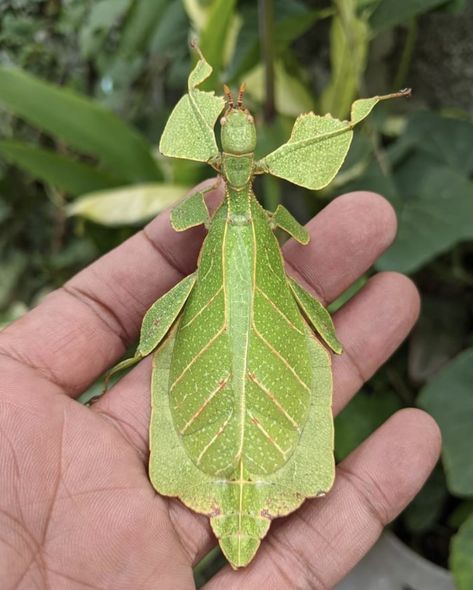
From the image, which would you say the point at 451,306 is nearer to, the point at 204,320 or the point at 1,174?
the point at 204,320

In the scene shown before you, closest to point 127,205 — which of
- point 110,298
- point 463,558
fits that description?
point 110,298

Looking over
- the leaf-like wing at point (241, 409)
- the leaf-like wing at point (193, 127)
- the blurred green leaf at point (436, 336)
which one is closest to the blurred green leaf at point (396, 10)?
the leaf-like wing at point (193, 127)

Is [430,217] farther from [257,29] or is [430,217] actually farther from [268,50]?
[257,29]

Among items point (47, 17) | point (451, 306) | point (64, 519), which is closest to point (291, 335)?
point (64, 519)

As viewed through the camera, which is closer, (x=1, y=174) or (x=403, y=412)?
(x=403, y=412)

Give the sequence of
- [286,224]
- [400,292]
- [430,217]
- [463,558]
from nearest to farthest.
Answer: [286,224], [463,558], [400,292], [430,217]

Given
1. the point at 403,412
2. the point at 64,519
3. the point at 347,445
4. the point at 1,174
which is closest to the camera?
the point at 64,519
